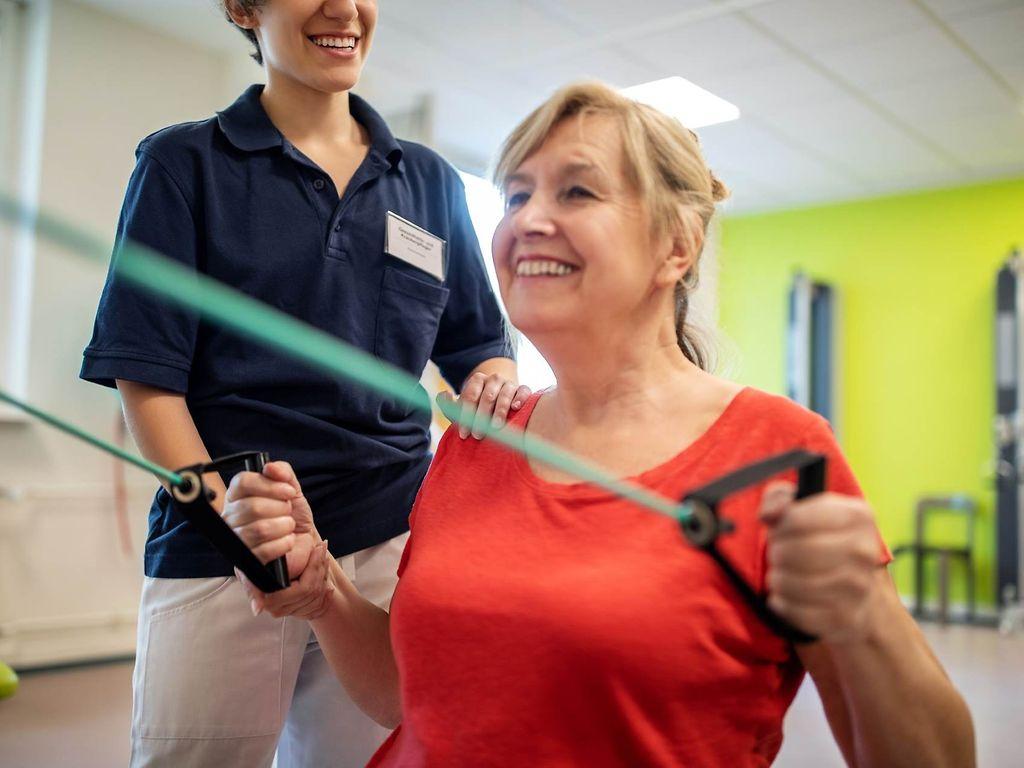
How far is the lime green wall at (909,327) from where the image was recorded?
7223 millimetres

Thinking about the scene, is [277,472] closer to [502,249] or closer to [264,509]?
[264,509]

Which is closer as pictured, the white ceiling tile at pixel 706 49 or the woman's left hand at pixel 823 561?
the woman's left hand at pixel 823 561

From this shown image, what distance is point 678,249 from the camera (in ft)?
4.19

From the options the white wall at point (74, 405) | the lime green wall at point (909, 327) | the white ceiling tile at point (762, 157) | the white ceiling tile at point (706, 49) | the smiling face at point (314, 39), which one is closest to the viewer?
the smiling face at point (314, 39)

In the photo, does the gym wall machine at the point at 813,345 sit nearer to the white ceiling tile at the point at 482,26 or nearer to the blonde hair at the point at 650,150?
the white ceiling tile at the point at 482,26

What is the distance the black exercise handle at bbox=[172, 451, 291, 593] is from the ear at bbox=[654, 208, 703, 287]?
549 mm

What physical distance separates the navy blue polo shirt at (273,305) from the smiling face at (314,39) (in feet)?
0.30

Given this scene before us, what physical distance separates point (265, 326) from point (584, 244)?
448 mm

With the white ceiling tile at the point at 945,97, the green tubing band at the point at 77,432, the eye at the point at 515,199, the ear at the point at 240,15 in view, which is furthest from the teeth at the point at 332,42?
the white ceiling tile at the point at 945,97

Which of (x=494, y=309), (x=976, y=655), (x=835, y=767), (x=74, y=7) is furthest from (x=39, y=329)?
(x=976, y=655)

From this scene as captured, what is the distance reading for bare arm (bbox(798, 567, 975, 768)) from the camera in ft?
2.98

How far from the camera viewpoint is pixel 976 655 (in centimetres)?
557

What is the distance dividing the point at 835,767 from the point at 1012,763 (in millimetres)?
720

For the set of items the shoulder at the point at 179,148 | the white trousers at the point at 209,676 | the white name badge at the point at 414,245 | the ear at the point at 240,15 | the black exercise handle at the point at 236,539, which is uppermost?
the ear at the point at 240,15
